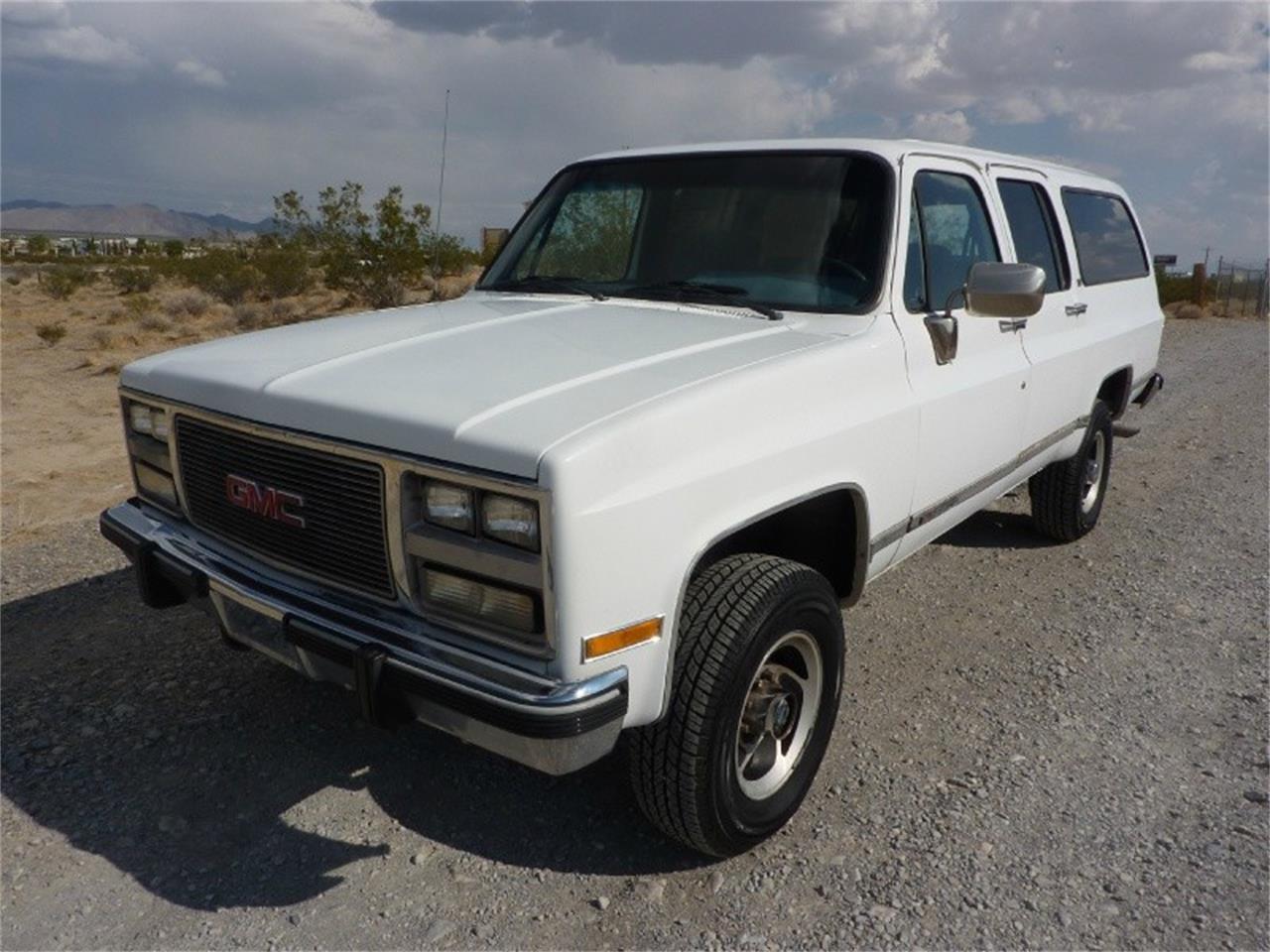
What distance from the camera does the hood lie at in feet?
7.59

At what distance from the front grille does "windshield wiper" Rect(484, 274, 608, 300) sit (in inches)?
58.0

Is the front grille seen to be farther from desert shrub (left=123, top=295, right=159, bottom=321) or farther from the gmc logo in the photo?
desert shrub (left=123, top=295, right=159, bottom=321)

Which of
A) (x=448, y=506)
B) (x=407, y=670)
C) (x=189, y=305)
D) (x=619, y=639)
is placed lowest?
(x=189, y=305)

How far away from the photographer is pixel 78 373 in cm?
1283

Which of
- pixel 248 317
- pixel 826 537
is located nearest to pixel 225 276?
pixel 248 317

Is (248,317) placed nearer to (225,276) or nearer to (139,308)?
(139,308)

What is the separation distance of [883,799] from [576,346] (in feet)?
5.52

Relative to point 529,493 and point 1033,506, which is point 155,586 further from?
point 1033,506

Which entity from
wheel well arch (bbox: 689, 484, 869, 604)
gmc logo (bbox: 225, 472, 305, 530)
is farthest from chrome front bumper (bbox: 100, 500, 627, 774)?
wheel well arch (bbox: 689, 484, 869, 604)

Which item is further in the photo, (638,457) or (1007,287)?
(1007,287)

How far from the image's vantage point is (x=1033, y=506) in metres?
5.42

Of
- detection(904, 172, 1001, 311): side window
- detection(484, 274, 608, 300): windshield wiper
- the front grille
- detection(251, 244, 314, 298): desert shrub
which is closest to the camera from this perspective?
the front grille

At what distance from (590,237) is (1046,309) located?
2075 millimetres

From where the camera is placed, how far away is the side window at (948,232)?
142 inches
